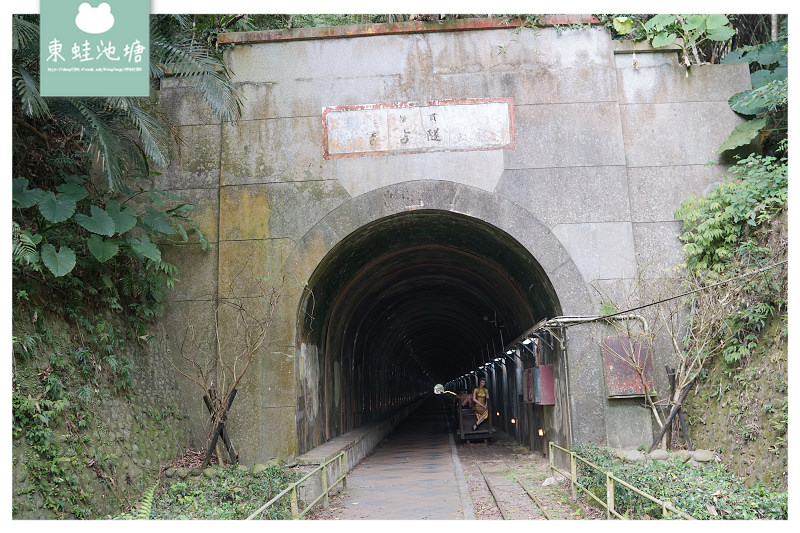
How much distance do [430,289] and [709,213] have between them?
33.9 feet

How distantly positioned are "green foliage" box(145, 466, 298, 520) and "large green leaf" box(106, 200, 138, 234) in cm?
322

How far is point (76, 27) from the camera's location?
531 cm

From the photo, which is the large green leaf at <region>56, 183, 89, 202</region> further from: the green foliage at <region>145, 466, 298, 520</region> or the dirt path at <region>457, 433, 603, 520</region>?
the dirt path at <region>457, 433, 603, 520</region>

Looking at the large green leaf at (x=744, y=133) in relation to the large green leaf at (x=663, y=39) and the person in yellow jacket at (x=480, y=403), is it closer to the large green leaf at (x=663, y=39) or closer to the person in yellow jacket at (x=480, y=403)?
the large green leaf at (x=663, y=39)

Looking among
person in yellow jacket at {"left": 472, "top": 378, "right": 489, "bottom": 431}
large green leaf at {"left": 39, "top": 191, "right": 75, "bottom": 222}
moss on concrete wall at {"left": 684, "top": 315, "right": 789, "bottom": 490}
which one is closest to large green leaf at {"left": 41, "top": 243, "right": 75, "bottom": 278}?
large green leaf at {"left": 39, "top": 191, "right": 75, "bottom": 222}

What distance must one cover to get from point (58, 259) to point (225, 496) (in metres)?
3.24

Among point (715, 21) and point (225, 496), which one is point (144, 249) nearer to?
point (225, 496)

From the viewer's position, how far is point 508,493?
9.77m

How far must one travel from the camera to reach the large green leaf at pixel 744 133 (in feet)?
32.1

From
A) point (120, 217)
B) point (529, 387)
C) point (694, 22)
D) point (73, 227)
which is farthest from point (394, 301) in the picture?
point (73, 227)

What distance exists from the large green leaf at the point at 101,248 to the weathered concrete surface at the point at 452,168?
224cm

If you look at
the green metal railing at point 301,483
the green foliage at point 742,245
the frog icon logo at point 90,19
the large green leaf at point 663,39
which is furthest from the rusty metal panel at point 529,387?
the frog icon logo at point 90,19

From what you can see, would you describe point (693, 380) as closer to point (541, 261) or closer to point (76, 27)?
point (541, 261)
